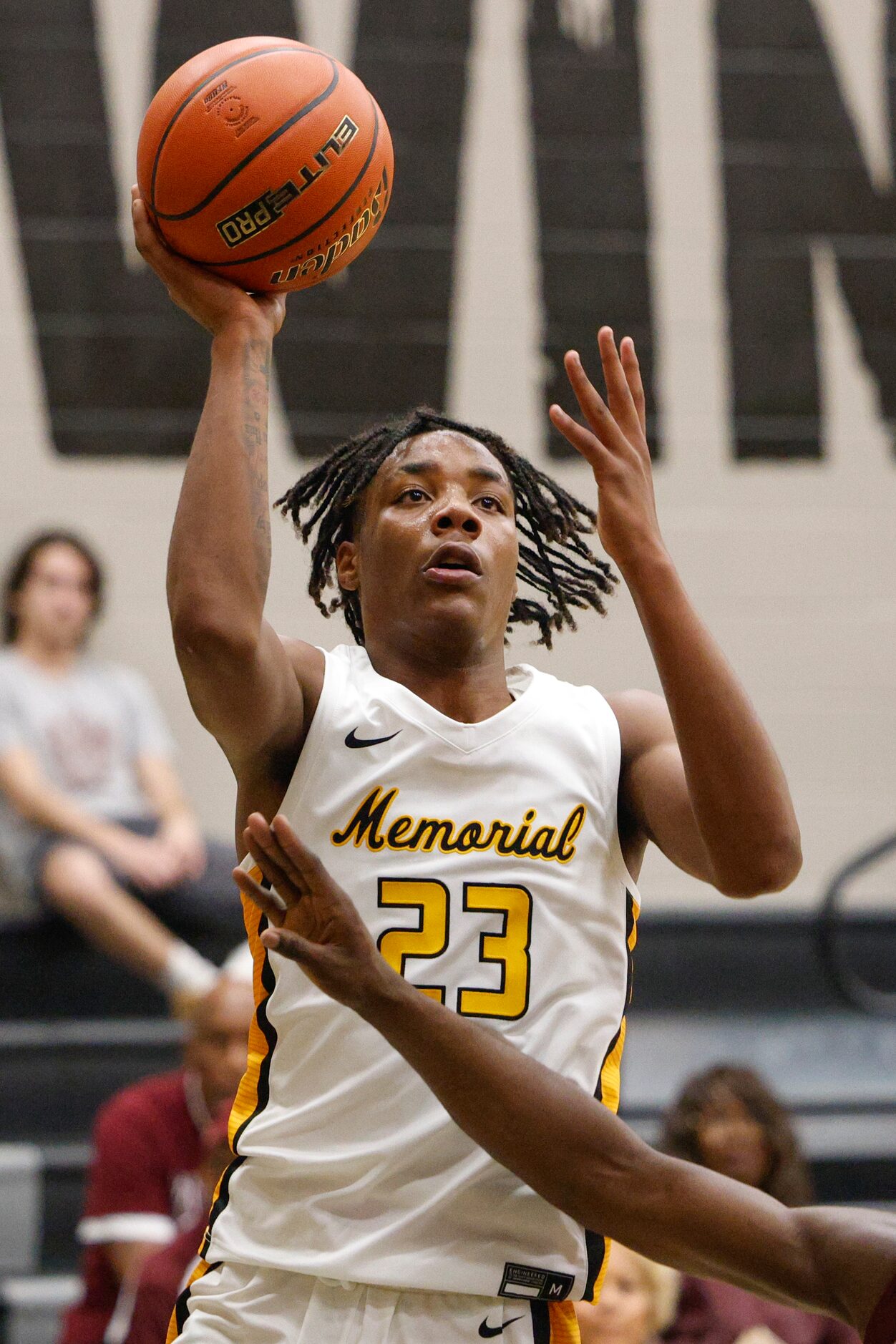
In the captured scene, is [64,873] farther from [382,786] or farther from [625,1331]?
[382,786]

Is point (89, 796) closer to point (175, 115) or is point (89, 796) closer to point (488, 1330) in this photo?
point (175, 115)

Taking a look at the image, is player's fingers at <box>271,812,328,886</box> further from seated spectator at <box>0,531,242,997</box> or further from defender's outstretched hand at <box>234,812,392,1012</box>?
seated spectator at <box>0,531,242,997</box>

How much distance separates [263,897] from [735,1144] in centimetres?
272

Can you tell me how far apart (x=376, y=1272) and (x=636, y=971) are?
4119 mm

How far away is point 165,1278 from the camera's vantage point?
3654 millimetres

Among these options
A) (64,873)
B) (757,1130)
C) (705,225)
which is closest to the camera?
(757,1130)

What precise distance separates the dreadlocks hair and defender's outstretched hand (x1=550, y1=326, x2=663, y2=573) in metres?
0.44

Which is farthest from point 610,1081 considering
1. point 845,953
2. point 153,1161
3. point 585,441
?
point 845,953

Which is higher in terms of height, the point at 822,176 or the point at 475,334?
the point at 822,176

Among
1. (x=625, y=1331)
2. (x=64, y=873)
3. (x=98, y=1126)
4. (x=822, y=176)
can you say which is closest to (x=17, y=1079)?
(x=64, y=873)

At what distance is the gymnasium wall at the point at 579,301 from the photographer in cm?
637

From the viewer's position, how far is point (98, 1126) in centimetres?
452

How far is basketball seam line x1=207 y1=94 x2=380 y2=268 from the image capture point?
2.36 metres

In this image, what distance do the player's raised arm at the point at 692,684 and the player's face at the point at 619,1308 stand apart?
1.89 metres
